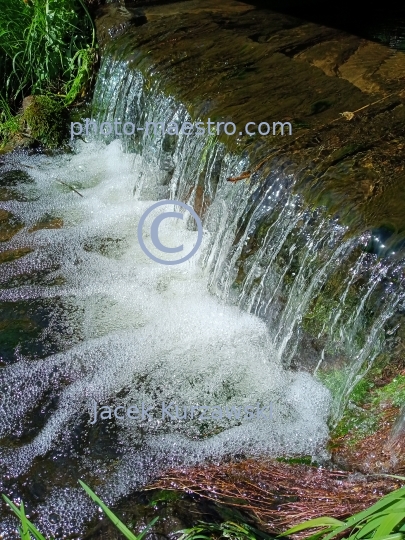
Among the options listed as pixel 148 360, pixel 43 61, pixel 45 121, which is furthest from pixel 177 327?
pixel 43 61

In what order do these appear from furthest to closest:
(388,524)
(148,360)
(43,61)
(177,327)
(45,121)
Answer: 1. (43,61)
2. (45,121)
3. (177,327)
4. (148,360)
5. (388,524)

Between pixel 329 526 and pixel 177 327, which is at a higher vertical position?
pixel 177 327

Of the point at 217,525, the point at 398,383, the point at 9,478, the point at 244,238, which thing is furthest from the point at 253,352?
the point at 9,478

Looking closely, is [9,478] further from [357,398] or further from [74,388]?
[357,398]

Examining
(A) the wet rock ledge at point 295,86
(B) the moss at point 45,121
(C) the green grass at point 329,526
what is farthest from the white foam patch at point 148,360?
(B) the moss at point 45,121

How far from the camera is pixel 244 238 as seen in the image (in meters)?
3.39

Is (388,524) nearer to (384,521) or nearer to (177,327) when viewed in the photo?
(384,521)

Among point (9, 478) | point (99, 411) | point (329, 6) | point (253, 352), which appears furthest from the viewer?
point (329, 6)

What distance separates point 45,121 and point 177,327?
104 inches

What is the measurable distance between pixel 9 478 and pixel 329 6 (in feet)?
16.8

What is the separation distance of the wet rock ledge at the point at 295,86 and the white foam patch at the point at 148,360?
83cm

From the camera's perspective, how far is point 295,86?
4.13m

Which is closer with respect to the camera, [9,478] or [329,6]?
[9,478]

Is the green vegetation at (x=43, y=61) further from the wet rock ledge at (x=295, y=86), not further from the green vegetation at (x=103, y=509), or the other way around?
the green vegetation at (x=103, y=509)
